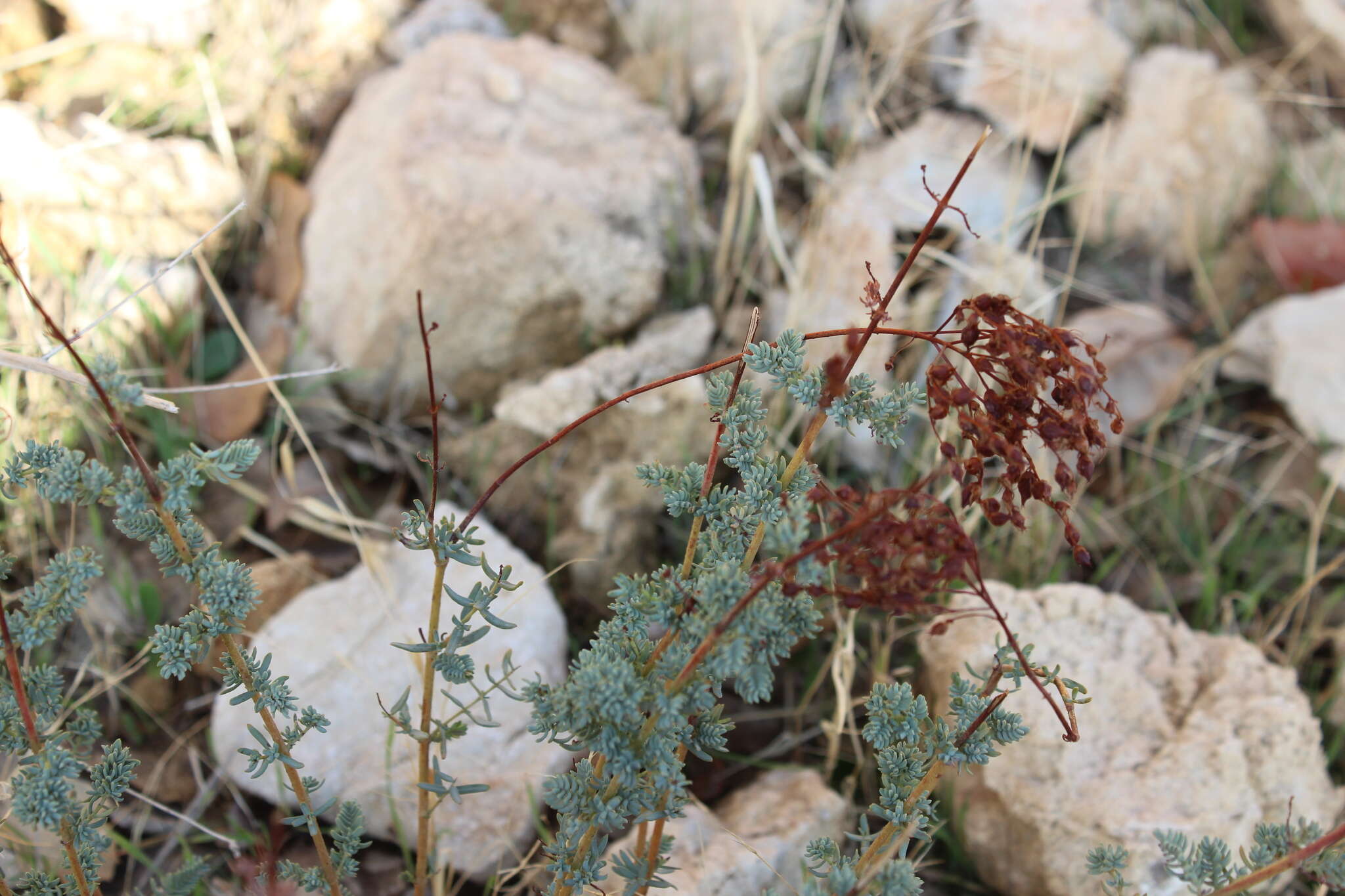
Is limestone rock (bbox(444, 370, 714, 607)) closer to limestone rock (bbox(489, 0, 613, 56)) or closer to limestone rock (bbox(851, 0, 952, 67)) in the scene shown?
limestone rock (bbox(851, 0, 952, 67))

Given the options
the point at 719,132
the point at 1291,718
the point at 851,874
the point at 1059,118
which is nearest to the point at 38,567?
the point at 851,874

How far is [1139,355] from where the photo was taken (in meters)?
2.33

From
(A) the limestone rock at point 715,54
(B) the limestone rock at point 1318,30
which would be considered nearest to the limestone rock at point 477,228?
(A) the limestone rock at point 715,54

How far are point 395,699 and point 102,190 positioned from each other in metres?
1.34

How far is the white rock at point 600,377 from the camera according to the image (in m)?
1.94

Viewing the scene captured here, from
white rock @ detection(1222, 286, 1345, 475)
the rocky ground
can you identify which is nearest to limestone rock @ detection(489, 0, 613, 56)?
the rocky ground

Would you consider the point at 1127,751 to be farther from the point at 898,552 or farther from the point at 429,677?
the point at 429,677

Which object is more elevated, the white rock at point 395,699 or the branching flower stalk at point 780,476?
the branching flower stalk at point 780,476

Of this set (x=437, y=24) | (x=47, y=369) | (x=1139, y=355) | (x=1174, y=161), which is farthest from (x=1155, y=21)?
(x=47, y=369)

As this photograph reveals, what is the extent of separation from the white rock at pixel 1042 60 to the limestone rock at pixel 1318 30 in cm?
49

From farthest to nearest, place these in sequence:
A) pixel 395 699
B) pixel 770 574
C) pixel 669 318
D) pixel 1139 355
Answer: pixel 1139 355
pixel 669 318
pixel 395 699
pixel 770 574

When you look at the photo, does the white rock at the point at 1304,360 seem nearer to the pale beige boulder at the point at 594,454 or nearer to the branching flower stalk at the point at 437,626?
the pale beige boulder at the point at 594,454

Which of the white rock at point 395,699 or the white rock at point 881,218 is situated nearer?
the white rock at point 395,699

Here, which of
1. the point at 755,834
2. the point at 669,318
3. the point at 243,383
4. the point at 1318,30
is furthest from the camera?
the point at 1318,30
